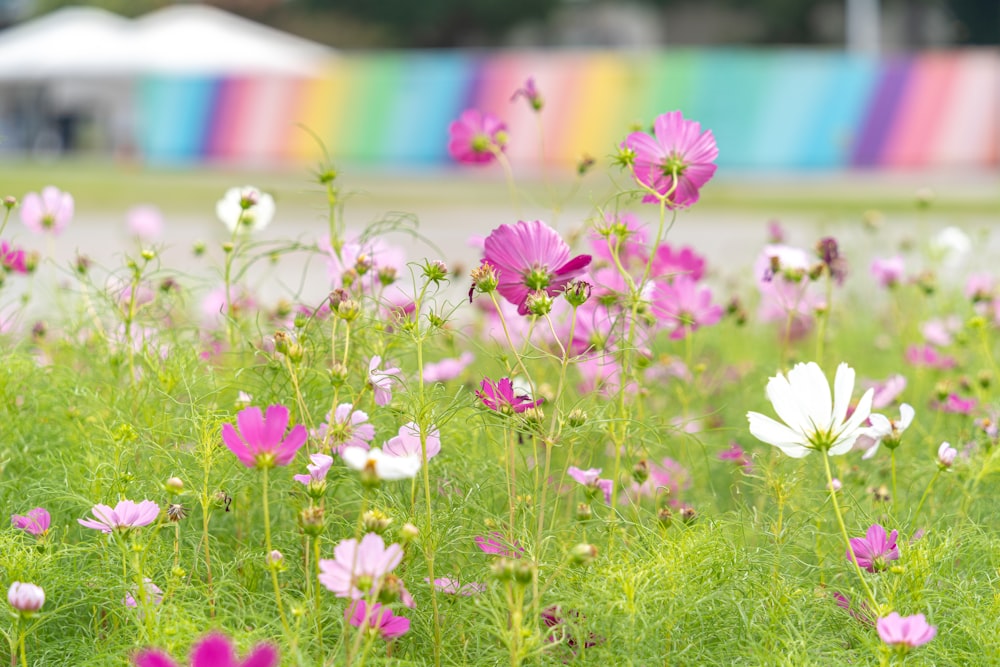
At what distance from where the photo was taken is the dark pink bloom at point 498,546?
121cm

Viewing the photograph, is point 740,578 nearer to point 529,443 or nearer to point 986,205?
point 529,443

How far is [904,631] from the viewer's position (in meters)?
1.00

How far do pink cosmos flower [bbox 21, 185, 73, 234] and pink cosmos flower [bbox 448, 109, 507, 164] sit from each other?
1.98 ft

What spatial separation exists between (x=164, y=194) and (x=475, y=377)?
32.3 ft

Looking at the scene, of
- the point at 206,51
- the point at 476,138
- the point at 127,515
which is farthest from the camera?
the point at 206,51

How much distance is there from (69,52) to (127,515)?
654 inches

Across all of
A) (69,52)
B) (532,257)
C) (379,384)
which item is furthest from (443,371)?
(69,52)

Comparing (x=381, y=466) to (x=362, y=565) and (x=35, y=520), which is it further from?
(x=35, y=520)

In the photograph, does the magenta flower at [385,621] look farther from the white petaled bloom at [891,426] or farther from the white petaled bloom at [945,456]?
the white petaled bloom at [945,456]

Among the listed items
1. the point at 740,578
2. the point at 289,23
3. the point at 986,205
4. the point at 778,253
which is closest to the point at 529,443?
the point at 778,253

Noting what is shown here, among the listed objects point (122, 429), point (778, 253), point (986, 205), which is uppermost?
point (778, 253)

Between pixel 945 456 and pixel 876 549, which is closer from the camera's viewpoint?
pixel 876 549

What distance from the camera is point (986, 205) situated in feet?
30.5

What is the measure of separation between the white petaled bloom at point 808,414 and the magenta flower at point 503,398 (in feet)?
0.74
